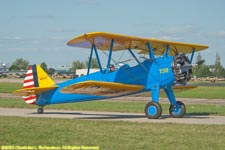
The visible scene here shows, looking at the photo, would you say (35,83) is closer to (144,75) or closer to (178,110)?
(144,75)

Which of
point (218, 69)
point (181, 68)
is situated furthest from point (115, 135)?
point (218, 69)

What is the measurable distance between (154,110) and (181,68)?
Result: 6.16 feet

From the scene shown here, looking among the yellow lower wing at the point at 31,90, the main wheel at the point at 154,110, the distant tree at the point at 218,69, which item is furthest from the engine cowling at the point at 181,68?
the distant tree at the point at 218,69

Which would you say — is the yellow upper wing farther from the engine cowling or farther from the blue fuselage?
the engine cowling

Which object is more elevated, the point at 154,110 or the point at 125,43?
the point at 125,43

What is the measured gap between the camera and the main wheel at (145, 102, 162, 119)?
53.1ft

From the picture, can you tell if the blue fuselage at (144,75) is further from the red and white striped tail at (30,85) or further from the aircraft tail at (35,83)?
the red and white striped tail at (30,85)

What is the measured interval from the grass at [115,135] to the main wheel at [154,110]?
9.77ft

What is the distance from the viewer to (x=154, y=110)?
1631 cm

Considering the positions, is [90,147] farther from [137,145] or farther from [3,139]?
[3,139]

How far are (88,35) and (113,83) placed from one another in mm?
2083

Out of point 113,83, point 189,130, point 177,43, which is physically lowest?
point 189,130

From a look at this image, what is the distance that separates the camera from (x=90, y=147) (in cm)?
886

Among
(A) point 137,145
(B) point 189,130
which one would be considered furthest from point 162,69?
(A) point 137,145
